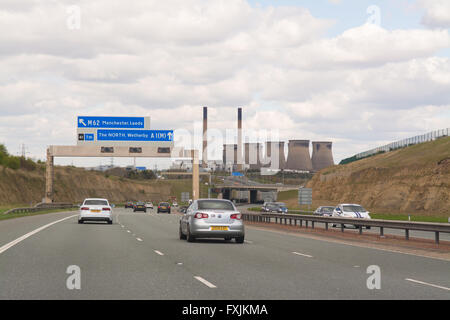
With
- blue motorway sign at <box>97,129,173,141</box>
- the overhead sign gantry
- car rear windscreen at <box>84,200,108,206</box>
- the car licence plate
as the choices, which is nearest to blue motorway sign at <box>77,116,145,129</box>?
the overhead sign gantry

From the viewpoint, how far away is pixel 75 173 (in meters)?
171

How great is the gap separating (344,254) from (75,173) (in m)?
156

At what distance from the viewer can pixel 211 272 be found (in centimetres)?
1422

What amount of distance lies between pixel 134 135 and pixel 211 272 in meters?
53.9

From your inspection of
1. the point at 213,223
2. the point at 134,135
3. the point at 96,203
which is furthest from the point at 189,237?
the point at 134,135

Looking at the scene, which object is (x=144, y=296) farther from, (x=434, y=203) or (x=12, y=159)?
(x=12, y=159)

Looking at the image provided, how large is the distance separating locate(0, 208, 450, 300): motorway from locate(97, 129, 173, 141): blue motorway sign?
44.5 metres

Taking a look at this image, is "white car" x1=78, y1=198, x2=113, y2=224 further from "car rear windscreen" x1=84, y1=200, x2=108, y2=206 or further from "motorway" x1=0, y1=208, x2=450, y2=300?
"motorway" x1=0, y1=208, x2=450, y2=300

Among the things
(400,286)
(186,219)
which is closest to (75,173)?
(186,219)

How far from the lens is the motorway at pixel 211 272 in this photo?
36.1ft

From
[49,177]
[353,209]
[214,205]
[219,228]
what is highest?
[49,177]

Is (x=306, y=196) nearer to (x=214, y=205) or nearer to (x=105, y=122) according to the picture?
(x=105, y=122)

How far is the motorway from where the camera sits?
11.0m

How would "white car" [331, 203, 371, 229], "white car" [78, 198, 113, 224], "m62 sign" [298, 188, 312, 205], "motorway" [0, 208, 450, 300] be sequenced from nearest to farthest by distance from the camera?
"motorway" [0, 208, 450, 300], "white car" [78, 198, 113, 224], "white car" [331, 203, 371, 229], "m62 sign" [298, 188, 312, 205]
